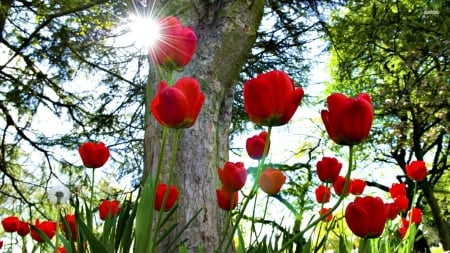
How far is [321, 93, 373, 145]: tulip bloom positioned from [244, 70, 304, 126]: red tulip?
0.18 feet

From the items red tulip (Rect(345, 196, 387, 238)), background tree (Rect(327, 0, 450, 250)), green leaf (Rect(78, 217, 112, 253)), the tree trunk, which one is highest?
background tree (Rect(327, 0, 450, 250))

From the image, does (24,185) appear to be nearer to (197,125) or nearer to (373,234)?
(197,125)

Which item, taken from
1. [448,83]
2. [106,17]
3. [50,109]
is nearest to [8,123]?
[50,109]

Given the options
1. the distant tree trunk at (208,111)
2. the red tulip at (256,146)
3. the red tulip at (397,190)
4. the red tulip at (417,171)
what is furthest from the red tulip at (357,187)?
the red tulip at (256,146)

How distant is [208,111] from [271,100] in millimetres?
1540

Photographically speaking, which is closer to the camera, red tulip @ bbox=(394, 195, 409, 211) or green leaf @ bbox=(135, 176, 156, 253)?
green leaf @ bbox=(135, 176, 156, 253)

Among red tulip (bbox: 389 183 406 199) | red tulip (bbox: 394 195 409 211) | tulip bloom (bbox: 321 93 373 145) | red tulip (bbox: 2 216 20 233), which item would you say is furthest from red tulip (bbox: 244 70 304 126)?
red tulip (bbox: 2 216 20 233)

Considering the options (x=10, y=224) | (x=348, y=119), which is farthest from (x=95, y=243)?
(x=10, y=224)

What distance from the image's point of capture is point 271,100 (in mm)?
730

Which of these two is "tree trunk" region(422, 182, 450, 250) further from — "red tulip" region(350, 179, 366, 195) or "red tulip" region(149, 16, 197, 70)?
"red tulip" region(149, 16, 197, 70)

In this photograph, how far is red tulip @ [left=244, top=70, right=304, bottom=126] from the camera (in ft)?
2.39

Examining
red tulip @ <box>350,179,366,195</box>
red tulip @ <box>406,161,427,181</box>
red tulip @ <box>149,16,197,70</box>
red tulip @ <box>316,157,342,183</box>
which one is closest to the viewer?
red tulip @ <box>149,16,197,70</box>

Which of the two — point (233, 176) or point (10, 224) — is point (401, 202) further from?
point (10, 224)

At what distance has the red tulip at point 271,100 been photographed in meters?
0.73
